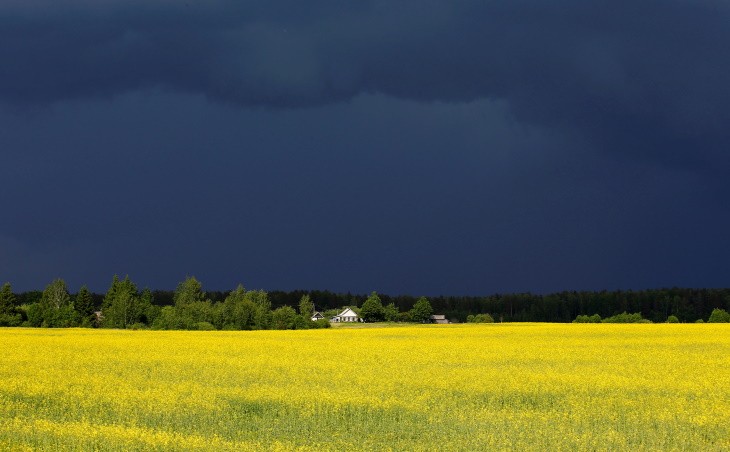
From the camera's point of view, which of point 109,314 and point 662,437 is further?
point 109,314

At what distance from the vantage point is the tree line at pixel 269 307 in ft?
319

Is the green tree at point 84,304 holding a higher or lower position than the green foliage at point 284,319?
higher

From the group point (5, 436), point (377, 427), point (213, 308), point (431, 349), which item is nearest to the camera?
point (5, 436)

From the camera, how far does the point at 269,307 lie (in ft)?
343

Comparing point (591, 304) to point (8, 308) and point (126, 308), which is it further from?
point (8, 308)

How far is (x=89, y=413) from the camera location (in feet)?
68.9

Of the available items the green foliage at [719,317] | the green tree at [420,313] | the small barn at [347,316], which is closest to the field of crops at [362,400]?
the green foliage at [719,317]

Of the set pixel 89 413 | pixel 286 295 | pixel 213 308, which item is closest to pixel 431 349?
pixel 89 413

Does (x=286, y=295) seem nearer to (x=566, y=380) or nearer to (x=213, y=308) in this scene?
(x=213, y=308)

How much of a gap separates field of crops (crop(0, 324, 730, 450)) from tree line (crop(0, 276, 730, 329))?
190ft

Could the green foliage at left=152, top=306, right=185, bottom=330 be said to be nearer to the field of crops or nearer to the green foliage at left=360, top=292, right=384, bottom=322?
the green foliage at left=360, top=292, right=384, bottom=322

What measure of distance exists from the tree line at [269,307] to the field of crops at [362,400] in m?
57.9

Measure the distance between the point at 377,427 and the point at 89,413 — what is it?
8427mm

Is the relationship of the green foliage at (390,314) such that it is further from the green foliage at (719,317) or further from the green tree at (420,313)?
the green foliage at (719,317)
